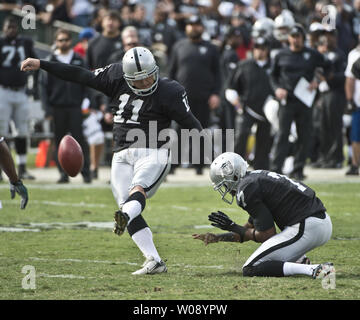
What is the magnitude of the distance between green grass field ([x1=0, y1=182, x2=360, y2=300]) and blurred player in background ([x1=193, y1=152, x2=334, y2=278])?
0.13m

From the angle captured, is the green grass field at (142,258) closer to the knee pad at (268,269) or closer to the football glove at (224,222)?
the knee pad at (268,269)

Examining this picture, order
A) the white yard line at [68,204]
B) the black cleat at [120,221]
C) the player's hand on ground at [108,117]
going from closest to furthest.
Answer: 1. the black cleat at [120,221]
2. the white yard line at [68,204]
3. the player's hand on ground at [108,117]

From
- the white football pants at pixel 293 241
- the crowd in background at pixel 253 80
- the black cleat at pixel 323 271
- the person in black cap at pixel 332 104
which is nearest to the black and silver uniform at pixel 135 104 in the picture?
the white football pants at pixel 293 241

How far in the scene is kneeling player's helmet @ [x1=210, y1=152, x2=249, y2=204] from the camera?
20.4 ft

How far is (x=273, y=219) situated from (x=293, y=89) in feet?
20.6

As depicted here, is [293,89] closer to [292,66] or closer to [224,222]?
[292,66]

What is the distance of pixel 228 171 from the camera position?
6203mm

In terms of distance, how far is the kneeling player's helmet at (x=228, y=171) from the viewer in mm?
6215

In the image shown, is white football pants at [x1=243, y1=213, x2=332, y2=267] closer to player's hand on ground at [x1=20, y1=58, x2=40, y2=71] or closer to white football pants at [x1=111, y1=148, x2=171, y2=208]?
white football pants at [x1=111, y1=148, x2=171, y2=208]

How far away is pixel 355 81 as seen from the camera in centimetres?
1322

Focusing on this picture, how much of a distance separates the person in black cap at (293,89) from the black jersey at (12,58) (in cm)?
343

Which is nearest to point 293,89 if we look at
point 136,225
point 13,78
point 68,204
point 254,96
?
point 254,96

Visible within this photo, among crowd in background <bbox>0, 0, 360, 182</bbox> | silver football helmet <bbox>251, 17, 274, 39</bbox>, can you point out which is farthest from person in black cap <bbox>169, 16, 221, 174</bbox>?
silver football helmet <bbox>251, 17, 274, 39</bbox>

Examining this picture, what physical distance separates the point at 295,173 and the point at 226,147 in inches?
80.9
